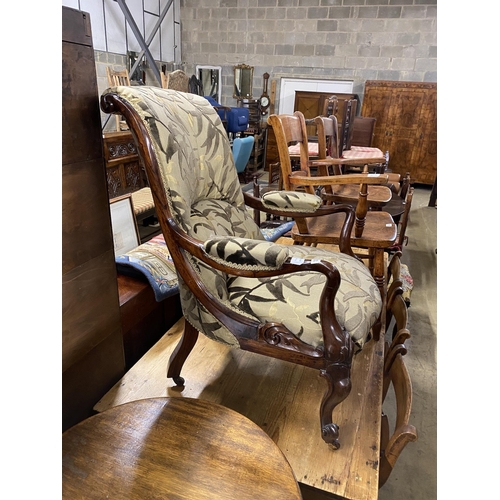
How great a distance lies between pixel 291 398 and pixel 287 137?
1.27 m

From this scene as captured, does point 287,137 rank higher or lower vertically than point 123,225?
higher

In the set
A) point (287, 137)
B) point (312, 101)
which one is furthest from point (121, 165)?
point (312, 101)

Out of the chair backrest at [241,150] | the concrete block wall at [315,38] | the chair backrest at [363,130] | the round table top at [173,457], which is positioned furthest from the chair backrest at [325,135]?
the concrete block wall at [315,38]

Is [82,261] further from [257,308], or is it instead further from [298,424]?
[298,424]

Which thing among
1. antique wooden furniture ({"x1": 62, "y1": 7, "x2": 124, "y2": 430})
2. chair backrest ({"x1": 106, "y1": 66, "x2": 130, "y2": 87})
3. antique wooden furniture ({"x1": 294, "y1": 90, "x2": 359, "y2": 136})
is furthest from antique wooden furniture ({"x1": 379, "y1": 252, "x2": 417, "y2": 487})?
antique wooden furniture ({"x1": 294, "y1": 90, "x2": 359, "y2": 136})

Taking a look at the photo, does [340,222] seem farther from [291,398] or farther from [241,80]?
[241,80]

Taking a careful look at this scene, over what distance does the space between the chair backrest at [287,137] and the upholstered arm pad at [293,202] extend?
1.74 ft

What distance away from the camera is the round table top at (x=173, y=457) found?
72 centimetres

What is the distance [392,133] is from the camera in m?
5.59

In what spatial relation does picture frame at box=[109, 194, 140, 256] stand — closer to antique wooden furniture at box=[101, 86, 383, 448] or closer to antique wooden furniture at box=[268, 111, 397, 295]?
antique wooden furniture at box=[101, 86, 383, 448]

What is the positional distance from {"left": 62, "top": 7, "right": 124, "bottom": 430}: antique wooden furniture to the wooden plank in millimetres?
161

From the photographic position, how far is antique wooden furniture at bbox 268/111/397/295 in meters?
1.65

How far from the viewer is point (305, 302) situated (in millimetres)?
1003

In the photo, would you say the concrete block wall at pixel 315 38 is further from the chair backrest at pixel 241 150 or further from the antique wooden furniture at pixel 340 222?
the antique wooden furniture at pixel 340 222
